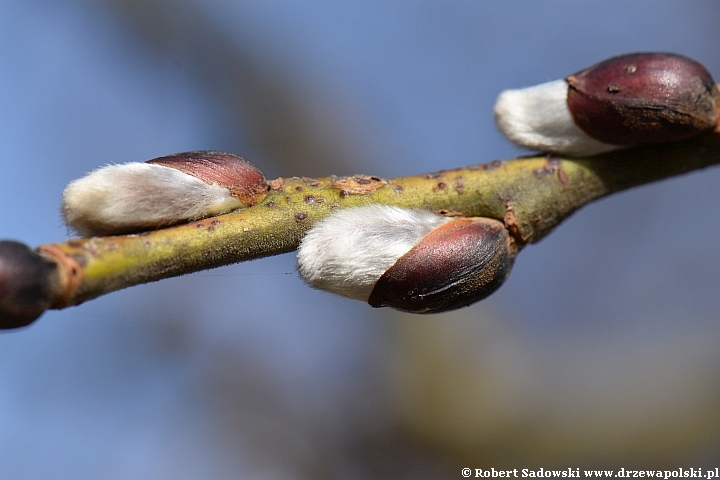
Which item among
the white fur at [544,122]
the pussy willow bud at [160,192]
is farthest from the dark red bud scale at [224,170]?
the white fur at [544,122]

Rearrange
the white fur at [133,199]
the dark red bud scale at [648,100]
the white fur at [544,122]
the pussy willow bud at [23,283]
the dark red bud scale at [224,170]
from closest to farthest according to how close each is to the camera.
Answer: the pussy willow bud at [23,283] < the white fur at [133,199] < the dark red bud scale at [224,170] < the dark red bud scale at [648,100] < the white fur at [544,122]

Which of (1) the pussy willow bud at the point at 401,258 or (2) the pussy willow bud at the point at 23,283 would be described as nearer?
(2) the pussy willow bud at the point at 23,283

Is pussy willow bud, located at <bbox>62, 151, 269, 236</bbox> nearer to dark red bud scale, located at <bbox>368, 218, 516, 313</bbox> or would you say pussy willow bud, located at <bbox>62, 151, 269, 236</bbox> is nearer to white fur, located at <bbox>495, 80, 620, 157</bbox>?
dark red bud scale, located at <bbox>368, 218, 516, 313</bbox>

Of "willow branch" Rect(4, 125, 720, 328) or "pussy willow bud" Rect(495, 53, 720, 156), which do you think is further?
"pussy willow bud" Rect(495, 53, 720, 156)

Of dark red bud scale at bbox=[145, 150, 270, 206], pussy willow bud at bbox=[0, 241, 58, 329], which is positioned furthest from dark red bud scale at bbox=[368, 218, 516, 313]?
pussy willow bud at bbox=[0, 241, 58, 329]

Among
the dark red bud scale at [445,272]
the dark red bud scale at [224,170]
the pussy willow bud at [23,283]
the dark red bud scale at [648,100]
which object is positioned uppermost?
the dark red bud scale at [648,100]

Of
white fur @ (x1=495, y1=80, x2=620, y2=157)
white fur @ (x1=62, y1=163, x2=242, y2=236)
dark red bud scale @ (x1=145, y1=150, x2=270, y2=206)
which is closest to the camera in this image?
white fur @ (x1=62, y1=163, x2=242, y2=236)

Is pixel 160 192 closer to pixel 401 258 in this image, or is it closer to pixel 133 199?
pixel 133 199

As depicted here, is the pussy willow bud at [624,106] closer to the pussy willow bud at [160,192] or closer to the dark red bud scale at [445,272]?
the dark red bud scale at [445,272]
